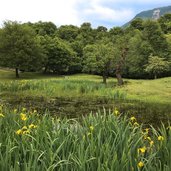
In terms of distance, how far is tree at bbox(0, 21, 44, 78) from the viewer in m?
49.0

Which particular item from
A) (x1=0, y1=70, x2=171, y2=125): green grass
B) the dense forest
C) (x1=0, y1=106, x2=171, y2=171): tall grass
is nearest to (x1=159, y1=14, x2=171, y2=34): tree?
the dense forest

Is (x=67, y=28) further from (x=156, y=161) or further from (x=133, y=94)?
(x=156, y=161)

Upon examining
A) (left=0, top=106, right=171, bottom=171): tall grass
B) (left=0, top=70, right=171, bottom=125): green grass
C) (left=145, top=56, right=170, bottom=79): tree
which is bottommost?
(left=0, top=70, right=171, bottom=125): green grass

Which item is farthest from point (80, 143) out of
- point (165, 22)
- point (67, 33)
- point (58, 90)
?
point (67, 33)

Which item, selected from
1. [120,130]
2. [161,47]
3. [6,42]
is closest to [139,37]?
[161,47]

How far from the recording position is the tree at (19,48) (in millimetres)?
49044

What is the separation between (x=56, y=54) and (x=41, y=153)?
51048 mm

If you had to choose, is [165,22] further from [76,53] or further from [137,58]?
[137,58]

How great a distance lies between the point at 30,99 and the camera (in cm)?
2006

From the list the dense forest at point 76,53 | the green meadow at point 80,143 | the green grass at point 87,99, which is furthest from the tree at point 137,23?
the green meadow at point 80,143

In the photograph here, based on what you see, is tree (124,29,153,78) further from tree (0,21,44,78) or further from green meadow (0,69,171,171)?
green meadow (0,69,171,171)

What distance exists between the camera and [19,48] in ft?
164

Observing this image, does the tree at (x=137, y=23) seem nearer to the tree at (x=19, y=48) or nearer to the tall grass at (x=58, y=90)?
the tree at (x=19, y=48)

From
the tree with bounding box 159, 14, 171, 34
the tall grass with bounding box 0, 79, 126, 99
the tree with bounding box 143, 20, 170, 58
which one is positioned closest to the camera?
the tall grass with bounding box 0, 79, 126, 99
